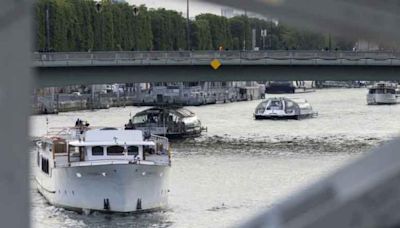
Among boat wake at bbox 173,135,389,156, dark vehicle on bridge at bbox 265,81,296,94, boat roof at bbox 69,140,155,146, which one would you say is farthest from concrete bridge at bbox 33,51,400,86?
dark vehicle on bridge at bbox 265,81,296,94

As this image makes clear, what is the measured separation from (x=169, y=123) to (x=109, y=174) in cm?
1715

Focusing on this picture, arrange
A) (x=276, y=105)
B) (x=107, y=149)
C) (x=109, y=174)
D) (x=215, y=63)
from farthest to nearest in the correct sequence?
(x=276, y=105) → (x=215, y=63) → (x=107, y=149) → (x=109, y=174)

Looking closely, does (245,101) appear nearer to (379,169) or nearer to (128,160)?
(128,160)

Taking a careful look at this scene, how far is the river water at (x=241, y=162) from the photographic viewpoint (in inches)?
690

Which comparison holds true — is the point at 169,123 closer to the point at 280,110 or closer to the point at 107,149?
the point at 280,110

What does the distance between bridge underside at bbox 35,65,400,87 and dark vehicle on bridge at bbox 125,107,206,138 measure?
5.05 m

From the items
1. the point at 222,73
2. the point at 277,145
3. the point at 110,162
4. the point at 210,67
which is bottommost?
the point at 277,145

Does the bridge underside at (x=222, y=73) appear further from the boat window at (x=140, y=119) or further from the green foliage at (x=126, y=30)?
the green foliage at (x=126, y=30)

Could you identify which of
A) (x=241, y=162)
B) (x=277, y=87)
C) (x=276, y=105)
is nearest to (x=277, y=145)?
(x=241, y=162)

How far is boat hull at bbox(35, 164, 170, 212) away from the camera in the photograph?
744 inches

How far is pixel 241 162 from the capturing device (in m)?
26.0

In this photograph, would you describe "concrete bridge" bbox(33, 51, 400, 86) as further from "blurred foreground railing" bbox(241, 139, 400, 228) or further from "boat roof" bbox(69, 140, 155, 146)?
"blurred foreground railing" bbox(241, 139, 400, 228)

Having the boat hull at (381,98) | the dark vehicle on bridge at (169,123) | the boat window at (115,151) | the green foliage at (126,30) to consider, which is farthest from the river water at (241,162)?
the boat hull at (381,98)

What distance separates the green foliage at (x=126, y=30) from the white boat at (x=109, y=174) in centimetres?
2320
